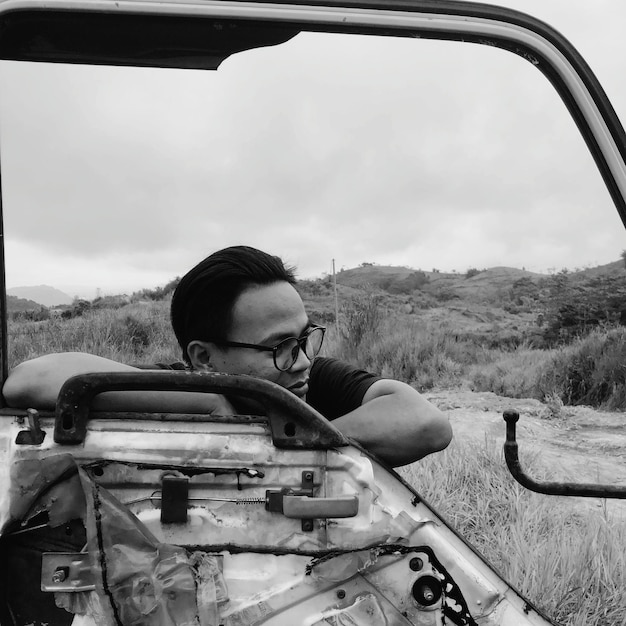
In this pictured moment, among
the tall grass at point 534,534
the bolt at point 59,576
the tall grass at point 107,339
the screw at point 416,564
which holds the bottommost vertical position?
the tall grass at point 534,534

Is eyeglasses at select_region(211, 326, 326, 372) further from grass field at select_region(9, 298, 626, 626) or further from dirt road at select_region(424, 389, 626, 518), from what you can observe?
dirt road at select_region(424, 389, 626, 518)

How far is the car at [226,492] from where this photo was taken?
1194 mm

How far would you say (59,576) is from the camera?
1225 mm

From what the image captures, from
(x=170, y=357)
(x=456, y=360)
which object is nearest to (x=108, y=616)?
(x=170, y=357)

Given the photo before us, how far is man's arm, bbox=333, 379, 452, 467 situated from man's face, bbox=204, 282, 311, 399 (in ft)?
0.68

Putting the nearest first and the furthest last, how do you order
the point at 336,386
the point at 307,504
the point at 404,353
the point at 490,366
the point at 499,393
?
the point at 307,504 → the point at 336,386 → the point at 499,393 → the point at 404,353 → the point at 490,366

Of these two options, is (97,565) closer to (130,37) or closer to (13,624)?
(13,624)

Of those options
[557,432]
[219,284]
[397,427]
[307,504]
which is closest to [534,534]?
[397,427]

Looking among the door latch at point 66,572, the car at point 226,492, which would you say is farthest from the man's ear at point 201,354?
the door latch at point 66,572

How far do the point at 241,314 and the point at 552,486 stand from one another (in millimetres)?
922

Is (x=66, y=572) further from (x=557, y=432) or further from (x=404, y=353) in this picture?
(x=404, y=353)

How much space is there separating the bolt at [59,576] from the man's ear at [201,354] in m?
0.71

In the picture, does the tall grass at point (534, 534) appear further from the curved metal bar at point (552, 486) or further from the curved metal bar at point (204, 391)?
the curved metal bar at point (204, 391)

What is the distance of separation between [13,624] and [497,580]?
1027mm
